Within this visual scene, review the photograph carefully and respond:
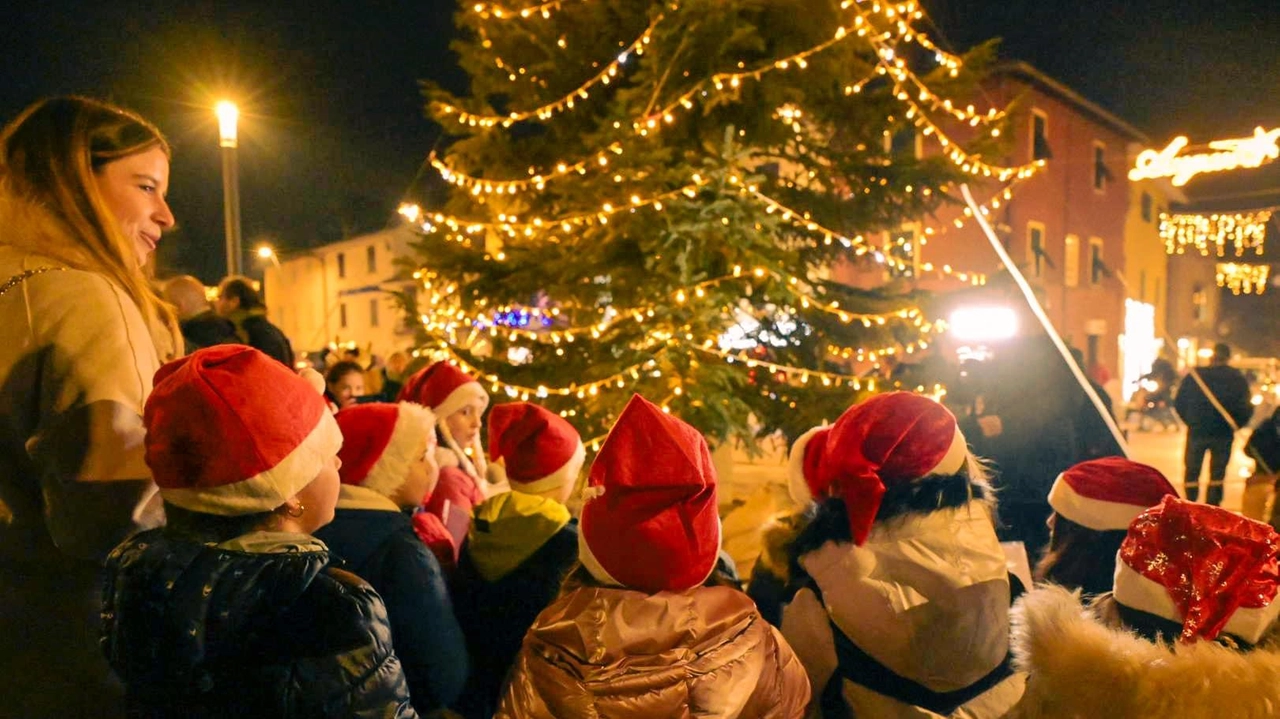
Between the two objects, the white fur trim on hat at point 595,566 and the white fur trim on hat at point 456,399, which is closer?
the white fur trim on hat at point 595,566

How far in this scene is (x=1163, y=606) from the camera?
216cm

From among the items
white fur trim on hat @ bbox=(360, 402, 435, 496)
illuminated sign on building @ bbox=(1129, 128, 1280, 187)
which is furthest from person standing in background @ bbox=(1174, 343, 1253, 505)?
white fur trim on hat @ bbox=(360, 402, 435, 496)

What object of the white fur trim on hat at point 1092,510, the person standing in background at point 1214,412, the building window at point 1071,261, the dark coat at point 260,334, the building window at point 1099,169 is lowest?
the person standing in background at point 1214,412

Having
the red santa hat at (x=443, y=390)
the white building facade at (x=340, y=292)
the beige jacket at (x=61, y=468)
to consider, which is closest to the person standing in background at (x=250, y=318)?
the red santa hat at (x=443, y=390)

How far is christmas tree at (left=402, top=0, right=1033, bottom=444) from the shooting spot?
6.65 meters

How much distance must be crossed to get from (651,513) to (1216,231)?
18.8 feet

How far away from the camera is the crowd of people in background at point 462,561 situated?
5.26 feet

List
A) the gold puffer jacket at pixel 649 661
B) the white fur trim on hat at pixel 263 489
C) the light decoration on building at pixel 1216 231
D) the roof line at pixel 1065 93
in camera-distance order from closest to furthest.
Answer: the white fur trim on hat at pixel 263 489, the gold puffer jacket at pixel 649 661, the light decoration on building at pixel 1216 231, the roof line at pixel 1065 93

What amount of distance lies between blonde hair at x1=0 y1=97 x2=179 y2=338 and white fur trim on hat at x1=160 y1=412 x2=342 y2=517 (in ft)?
1.69

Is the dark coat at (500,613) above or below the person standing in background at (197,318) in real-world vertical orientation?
below

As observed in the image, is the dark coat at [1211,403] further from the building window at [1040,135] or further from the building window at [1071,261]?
the building window at [1071,261]

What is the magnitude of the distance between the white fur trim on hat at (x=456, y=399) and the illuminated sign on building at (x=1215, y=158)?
396cm

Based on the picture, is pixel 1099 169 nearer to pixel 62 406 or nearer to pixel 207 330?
pixel 207 330

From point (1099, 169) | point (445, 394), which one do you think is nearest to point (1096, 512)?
point (445, 394)
